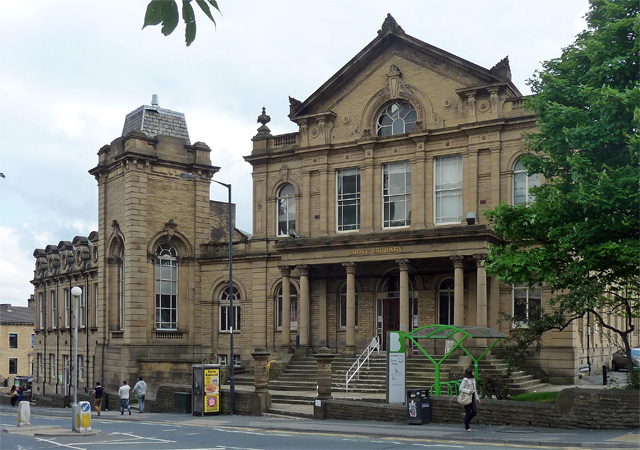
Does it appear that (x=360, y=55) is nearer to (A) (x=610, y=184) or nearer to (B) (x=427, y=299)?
(B) (x=427, y=299)

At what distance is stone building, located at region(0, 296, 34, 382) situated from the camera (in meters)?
84.7

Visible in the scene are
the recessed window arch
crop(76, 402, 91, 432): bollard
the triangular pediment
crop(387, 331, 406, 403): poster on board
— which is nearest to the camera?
crop(387, 331, 406, 403): poster on board

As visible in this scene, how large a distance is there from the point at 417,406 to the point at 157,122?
28.6m

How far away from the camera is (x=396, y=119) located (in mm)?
37938

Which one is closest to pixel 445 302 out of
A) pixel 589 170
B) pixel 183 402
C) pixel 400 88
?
pixel 400 88

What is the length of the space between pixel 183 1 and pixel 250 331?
124ft

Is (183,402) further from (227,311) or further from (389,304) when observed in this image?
(227,311)

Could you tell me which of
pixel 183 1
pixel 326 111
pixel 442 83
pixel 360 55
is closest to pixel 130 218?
pixel 326 111

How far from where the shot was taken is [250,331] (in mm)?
41781

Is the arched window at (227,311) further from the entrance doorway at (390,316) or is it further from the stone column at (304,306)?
the entrance doorway at (390,316)

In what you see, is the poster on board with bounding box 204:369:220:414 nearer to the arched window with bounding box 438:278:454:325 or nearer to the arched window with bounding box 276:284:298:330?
the arched window with bounding box 276:284:298:330

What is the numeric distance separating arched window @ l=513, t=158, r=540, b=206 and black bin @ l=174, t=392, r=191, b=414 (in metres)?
16.4

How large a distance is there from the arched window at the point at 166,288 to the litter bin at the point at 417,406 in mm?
22679

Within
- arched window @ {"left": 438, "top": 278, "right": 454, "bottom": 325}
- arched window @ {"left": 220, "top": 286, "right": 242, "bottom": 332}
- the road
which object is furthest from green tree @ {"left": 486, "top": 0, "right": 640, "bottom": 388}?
arched window @ {"left": 220, "top": 286, "right": 242, "bottom": 332}
